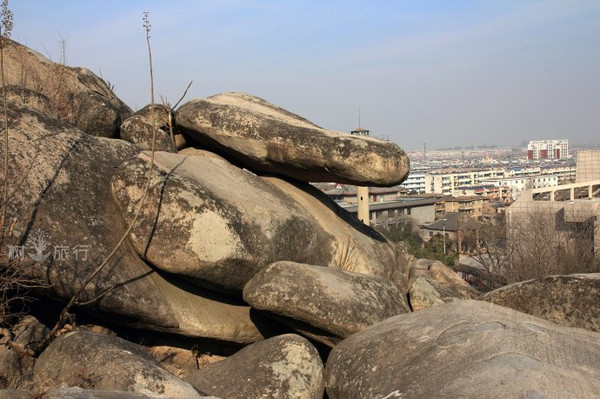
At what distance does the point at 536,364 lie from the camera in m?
5.10

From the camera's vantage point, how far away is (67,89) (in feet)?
39.5

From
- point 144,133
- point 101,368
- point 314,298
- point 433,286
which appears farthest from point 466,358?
point 144,133

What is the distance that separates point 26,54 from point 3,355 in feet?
25.2

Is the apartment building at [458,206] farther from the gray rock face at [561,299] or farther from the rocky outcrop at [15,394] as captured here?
the rocky outcrop at [15,394]

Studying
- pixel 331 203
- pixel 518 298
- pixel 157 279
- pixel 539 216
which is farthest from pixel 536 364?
pixel 539 216

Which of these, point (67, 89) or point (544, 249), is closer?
point (67, 89)

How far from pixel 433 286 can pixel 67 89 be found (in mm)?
7201

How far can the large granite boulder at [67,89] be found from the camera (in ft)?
33.9

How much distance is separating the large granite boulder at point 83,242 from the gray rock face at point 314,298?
30.2 inches

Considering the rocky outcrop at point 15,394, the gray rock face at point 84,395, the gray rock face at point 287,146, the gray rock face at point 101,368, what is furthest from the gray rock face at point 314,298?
the rocky outcrop at point 15,394

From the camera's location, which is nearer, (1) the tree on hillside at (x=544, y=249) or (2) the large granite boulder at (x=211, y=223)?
(2) the large granite boulder at (x=211, y=223)

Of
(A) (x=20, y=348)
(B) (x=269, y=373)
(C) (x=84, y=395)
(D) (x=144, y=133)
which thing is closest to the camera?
(C) (x=84, y=395)

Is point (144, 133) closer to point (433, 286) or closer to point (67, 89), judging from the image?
point (67, 89)

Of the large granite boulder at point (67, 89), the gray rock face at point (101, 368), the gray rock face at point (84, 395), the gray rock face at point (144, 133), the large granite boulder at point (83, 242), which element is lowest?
the gray rock face at point (101, 368)
